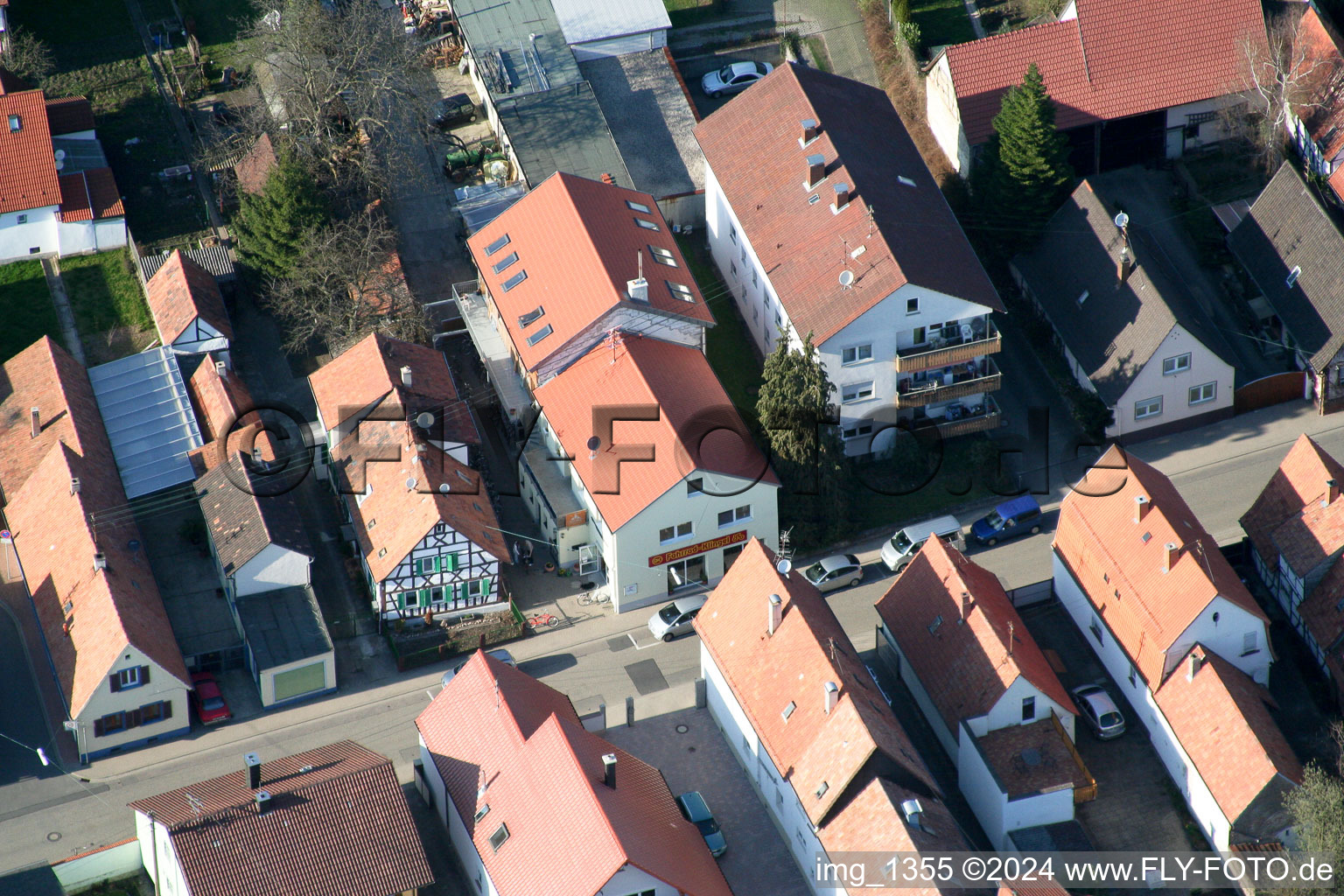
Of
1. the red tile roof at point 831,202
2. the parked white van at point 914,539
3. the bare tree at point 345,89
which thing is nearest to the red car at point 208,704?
the parked white van at point 914,539

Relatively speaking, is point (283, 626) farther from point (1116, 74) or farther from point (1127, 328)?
point (1116, 74)

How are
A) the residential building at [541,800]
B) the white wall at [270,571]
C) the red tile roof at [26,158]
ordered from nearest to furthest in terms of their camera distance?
the residential building at [541,800], the white wall at [270,571], the red tile roof at [26,158]

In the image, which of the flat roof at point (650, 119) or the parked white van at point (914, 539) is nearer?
the parked white van at point (914, 539)

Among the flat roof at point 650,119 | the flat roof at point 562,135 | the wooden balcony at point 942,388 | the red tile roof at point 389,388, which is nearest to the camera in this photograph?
the red tile roof at point 389,388

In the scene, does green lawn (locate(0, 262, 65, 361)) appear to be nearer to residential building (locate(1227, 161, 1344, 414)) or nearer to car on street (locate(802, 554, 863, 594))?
car on street (locate(802, 554, 863, 594))

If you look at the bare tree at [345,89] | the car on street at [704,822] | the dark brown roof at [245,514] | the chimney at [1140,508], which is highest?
the bare tree at [345,89]

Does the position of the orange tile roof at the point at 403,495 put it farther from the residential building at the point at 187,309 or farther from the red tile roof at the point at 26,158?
the red tile roof at the point at 26,158

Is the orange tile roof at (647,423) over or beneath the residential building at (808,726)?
over
